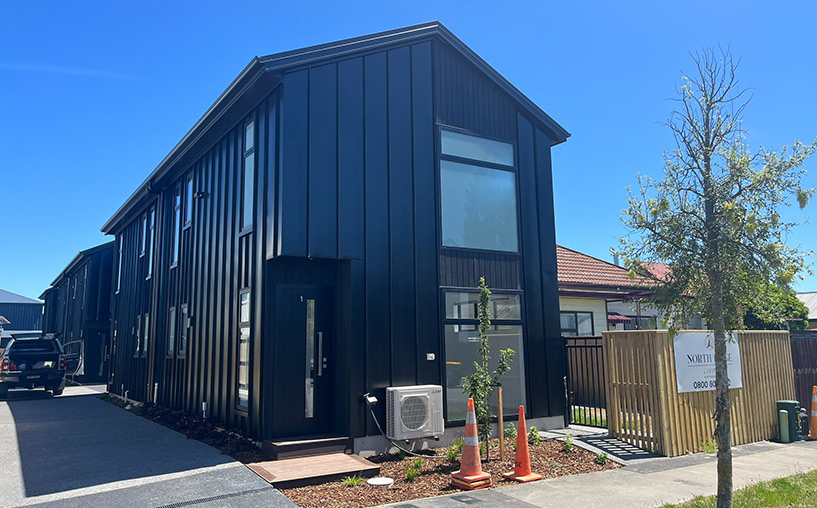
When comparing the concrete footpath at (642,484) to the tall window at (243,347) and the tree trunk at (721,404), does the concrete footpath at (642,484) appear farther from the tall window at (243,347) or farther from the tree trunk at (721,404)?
the tall window at (243,347)

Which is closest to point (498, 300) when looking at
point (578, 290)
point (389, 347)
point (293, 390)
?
point (389, 347)

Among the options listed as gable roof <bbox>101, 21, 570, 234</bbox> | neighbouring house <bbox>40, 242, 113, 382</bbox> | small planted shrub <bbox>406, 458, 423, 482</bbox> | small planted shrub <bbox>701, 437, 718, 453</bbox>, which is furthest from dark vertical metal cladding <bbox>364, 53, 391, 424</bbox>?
neighbouring house <bbox>40, 242, 113, 382</bbox>

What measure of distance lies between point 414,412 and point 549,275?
12.8 ft

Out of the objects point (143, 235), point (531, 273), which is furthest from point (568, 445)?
point (143, 235)

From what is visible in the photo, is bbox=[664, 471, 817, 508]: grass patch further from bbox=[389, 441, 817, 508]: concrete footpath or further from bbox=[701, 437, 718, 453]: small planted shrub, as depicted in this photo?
bbox=[701, 437, 718, 453]: small planted shrub

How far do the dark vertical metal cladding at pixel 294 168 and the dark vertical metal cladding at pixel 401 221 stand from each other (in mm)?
1454

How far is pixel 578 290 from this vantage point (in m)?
15.3

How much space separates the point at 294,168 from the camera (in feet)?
26.8

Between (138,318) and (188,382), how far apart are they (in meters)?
5.61

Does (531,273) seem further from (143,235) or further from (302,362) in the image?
(143,235)

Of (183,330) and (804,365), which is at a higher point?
(183,330)

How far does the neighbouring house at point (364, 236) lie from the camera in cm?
839

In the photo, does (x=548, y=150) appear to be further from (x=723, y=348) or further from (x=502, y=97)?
(x=723, y=348)

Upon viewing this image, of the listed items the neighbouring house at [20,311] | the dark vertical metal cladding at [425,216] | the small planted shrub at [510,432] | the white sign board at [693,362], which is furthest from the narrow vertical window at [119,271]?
the neighbouring house at [20,311]
